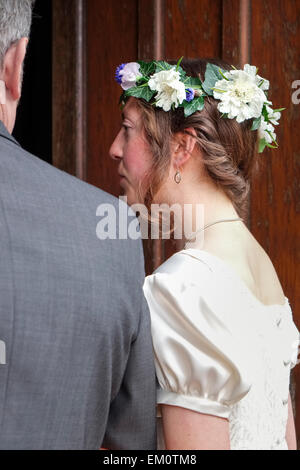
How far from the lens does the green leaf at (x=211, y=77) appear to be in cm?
146

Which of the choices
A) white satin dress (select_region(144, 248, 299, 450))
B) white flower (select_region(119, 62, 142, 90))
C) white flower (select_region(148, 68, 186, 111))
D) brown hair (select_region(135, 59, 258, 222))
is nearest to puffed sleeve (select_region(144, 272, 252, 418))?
white satin dress (select_region(144, 248, 299, 450))

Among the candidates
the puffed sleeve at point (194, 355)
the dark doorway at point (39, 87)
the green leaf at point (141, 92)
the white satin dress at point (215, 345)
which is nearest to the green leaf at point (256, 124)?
the green leaf at point (141, 92)

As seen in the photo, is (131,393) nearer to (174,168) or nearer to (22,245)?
(22,245)

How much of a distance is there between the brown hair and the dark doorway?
1503 mm

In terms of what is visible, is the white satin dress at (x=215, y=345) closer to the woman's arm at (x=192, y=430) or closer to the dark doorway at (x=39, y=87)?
the woman's arm at (x=192, y=430)

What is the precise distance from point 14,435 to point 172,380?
31 centimetres

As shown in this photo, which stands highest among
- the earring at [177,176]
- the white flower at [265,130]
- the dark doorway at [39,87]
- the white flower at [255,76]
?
the dark doorway at [39,87]

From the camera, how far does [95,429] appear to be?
97 cm

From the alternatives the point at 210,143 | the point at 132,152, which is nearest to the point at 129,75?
the point at 132,152

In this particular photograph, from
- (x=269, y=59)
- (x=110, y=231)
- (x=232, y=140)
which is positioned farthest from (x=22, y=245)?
(x=269, y=59)

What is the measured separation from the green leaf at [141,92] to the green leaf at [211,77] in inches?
4.4

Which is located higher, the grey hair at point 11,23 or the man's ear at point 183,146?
the grey hair at point 11,23

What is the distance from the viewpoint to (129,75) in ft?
5.21

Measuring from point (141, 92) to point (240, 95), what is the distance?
0.70ft
